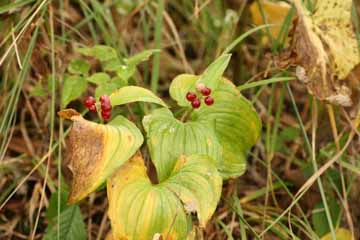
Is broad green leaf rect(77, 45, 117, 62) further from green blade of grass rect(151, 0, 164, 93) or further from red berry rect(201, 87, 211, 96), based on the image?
red berry rect(201, 87, 211, 96)

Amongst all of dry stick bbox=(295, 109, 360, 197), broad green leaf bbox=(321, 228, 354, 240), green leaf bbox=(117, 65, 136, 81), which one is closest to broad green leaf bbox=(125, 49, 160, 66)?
green leaf bbox=(117, 65, 136, 81)

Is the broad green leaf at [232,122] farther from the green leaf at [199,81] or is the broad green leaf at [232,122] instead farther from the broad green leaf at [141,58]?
the broad green leaf at [141,58]

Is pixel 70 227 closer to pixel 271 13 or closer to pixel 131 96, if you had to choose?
pixel 131 96

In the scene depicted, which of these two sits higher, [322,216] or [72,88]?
[72,88]

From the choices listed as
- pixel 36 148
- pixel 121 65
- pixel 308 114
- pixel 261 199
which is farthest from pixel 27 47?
pixel 308 114

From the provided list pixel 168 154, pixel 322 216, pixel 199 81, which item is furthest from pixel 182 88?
pixel 322 216

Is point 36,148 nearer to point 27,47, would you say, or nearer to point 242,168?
point 27,47

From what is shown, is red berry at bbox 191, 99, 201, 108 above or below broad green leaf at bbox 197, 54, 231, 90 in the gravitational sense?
below
